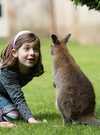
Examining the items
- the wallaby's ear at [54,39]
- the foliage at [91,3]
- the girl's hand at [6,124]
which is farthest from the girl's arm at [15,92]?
the foliage at [91,3]

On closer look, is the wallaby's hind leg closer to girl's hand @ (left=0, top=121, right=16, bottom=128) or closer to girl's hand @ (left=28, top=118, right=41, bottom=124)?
girl's hand @ (left=28, top=118, right=41, bottom=124)

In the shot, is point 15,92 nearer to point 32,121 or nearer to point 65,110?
point 32,121

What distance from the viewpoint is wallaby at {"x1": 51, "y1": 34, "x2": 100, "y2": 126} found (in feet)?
23.2

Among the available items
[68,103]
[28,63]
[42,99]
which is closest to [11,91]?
[28,63]

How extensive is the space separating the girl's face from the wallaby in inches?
13.1

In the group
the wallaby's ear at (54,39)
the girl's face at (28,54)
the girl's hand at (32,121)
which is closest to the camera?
the wallaby's ear at (54,39)

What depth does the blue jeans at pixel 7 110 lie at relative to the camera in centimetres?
779

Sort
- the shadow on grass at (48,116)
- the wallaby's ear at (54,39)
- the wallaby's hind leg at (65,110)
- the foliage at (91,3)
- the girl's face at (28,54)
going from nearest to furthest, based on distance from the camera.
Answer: the wallaby's hind leg at (65,110), the wallaby's ear at (54,39), the girl's face at (28,54), the shadow on grass at (48,116), the foliage at (91,3)

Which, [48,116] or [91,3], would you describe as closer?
[48,116]

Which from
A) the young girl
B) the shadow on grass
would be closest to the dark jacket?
the young girl

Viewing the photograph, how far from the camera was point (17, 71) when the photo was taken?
25.7ft

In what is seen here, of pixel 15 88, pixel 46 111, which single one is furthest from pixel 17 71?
pixel 46 111

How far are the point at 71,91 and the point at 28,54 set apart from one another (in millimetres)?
787

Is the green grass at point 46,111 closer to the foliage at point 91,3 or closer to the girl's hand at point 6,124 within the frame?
the girl's hand at point 6,124
